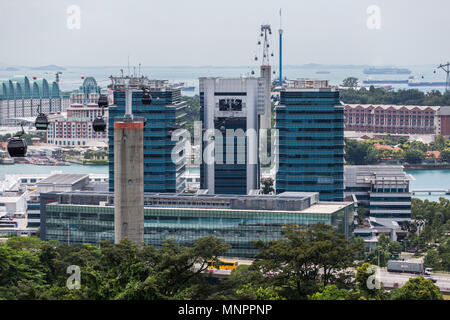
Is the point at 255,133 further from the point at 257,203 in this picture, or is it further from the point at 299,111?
the point at 257,203

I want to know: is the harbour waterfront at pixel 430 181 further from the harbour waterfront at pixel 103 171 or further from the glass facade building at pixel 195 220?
the glass facade building at pixel 195 220

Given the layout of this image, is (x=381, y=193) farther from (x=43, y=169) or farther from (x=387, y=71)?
(x=387, y=71)

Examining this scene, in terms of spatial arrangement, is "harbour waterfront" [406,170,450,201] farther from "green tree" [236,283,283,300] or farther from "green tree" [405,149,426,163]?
"green tree" [236,283,283,300]

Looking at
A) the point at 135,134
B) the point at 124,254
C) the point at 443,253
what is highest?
the point at 135,134

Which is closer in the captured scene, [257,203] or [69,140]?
[257,203]

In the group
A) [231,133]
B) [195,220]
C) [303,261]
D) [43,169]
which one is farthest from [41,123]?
[43,169]
